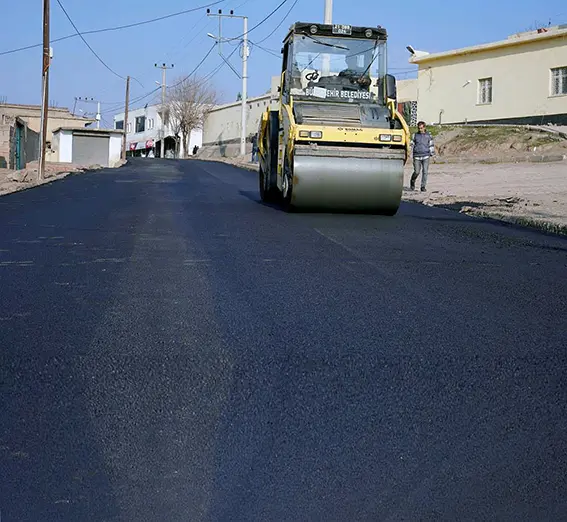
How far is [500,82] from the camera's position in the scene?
3528cm

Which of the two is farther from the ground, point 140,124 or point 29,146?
point 140,124

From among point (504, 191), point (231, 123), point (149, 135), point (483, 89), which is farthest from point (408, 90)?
point (149, 135)

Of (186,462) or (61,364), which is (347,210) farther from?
(186,462)

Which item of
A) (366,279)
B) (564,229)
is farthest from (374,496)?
(564,229)

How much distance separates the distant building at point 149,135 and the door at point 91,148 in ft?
56.9

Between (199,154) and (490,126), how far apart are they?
1780 inches

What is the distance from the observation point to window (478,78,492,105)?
119ft

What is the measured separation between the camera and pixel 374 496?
11.8ft

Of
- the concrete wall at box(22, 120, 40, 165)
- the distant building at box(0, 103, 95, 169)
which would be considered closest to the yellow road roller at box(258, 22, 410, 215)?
the distant building at box(0, 103, 95, 169)

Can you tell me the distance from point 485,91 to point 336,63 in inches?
943

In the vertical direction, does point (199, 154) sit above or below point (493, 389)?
above

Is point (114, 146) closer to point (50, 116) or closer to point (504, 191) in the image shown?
point (50, 116)

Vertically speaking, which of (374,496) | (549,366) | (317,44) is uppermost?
(317,44)

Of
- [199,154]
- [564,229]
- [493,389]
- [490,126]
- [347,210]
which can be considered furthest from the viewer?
[199,154]
